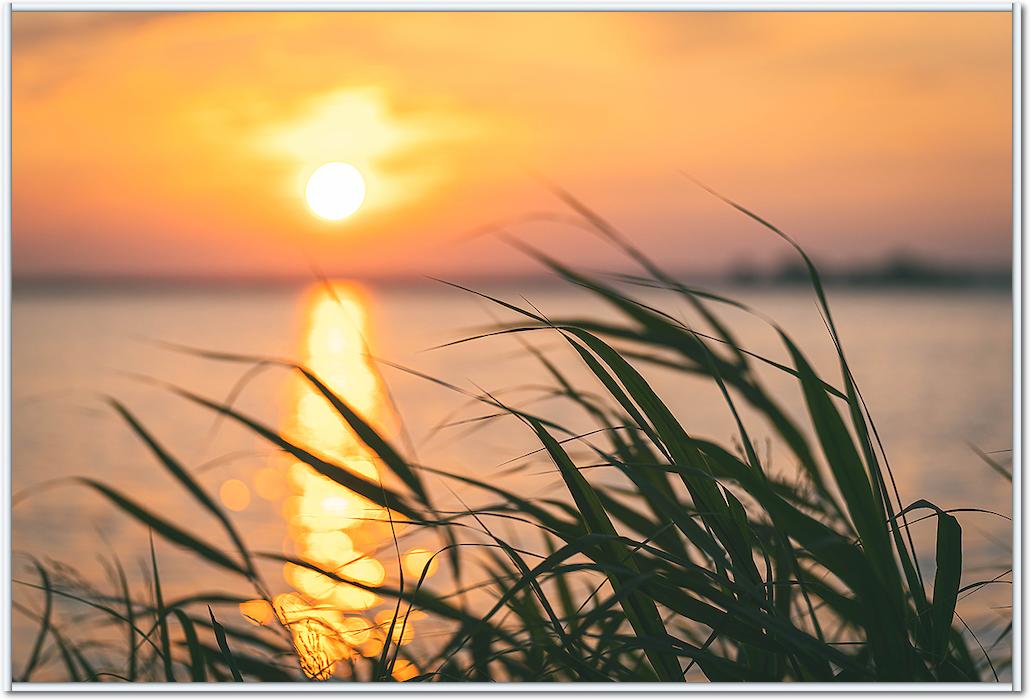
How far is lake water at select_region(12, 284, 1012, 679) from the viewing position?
14.3 feet

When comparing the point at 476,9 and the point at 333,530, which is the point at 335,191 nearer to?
the point at 476,9

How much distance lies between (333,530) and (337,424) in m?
3.13

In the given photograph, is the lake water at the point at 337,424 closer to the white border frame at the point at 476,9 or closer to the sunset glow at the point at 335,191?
the white border frame at the point at 476,9

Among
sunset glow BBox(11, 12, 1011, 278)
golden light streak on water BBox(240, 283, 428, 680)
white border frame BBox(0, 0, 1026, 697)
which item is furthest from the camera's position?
sunset glow BBox(11, 12, 1011, 278)

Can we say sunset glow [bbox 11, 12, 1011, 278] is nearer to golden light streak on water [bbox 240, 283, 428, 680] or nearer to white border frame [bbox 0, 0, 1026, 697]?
white border frame [bbox 0, 0, 1026, 697]

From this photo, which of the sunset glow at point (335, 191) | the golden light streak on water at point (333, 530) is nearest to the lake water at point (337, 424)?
the golden light streak on water at point (333, 530)

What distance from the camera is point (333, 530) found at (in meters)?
5.39

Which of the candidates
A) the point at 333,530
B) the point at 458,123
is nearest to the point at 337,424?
the point at 333,530

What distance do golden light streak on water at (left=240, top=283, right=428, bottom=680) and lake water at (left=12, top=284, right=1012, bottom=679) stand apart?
5cm

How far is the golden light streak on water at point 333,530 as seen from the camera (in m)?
1.00

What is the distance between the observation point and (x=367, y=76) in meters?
2.20

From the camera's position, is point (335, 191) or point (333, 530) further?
point (333, 530)

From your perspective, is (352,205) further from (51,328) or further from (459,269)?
(51,328)

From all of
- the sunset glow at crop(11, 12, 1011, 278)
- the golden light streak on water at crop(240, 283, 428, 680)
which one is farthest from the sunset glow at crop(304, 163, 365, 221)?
the golden light streak on water at crop(240, 283, 428, 680)
